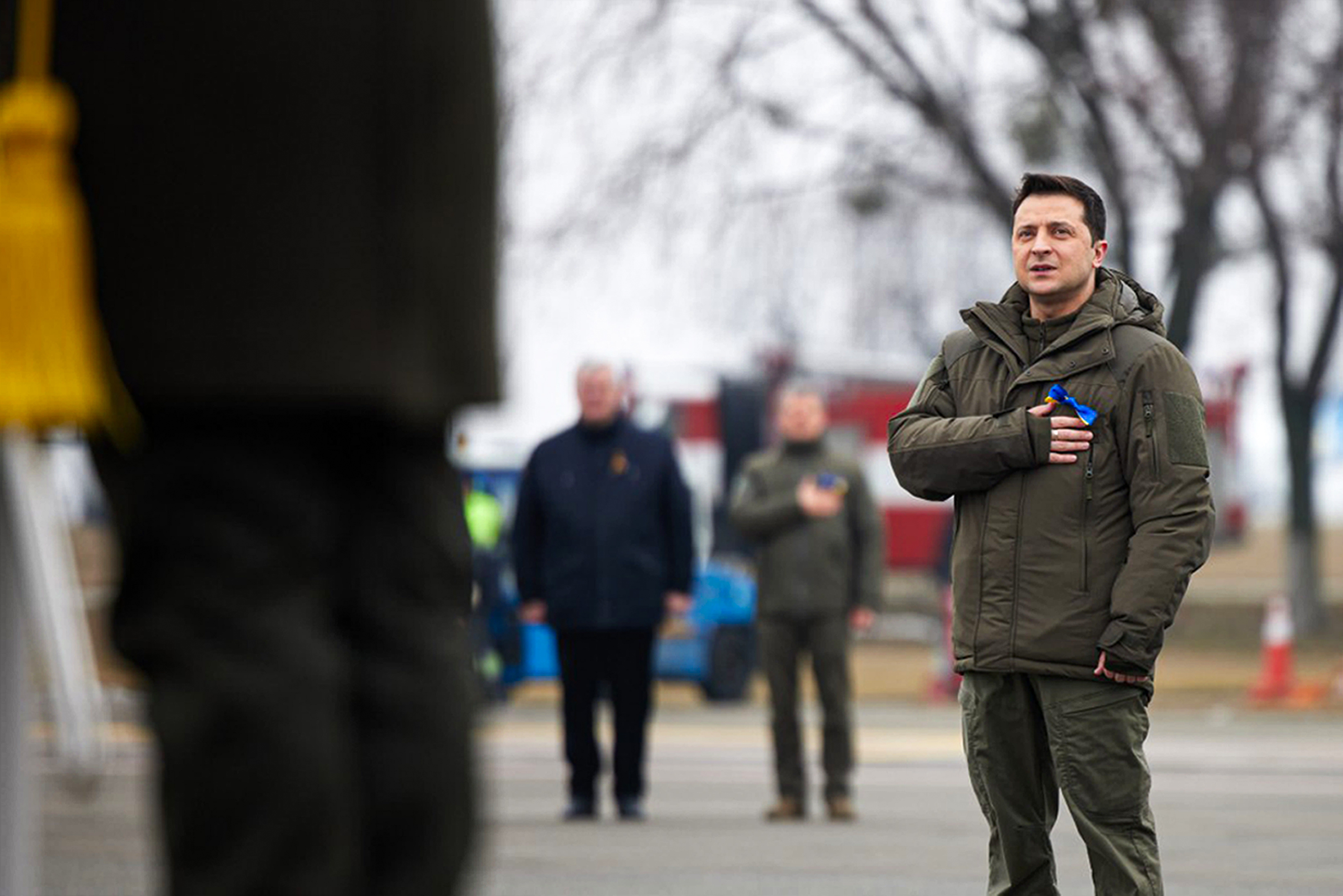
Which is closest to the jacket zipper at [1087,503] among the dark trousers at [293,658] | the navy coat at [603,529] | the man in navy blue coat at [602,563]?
the dark trousers at [293,658]

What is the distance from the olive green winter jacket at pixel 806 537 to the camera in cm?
1209

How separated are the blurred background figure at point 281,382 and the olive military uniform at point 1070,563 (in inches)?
142

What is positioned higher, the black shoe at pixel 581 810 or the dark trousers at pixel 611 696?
the dark trousers at pixel 611 696

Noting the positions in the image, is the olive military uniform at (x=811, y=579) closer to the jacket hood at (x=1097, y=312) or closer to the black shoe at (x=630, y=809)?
the black shoe at (x=630, y=809)

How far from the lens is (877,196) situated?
93.8 ft

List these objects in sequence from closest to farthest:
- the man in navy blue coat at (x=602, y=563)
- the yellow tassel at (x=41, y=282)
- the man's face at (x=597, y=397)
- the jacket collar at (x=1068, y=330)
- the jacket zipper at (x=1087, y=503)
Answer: the yellow tassel at (x=41, y=282), the jacket zipper at (x=1087, y=503), the jacket collar at (x=1068, y=330), the man in navy blue coat at (x=602, y=563), the man's face at (x=597, y=397)

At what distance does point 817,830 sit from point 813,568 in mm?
1476

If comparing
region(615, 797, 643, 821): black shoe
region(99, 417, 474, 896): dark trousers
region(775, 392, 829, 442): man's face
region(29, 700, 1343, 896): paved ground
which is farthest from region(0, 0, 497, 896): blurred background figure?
region(775, 392, 829, 442): man's face

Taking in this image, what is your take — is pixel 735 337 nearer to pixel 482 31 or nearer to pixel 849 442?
pixel 849 442

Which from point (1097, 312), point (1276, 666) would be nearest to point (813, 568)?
point (1097, 312)

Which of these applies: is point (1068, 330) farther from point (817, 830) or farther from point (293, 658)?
point (817, 830)

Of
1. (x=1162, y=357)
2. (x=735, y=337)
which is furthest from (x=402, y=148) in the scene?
(x=735, y=337)

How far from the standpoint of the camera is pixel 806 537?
12148mm

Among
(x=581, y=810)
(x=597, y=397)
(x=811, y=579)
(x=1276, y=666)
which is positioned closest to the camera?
(x=581, y=810)
